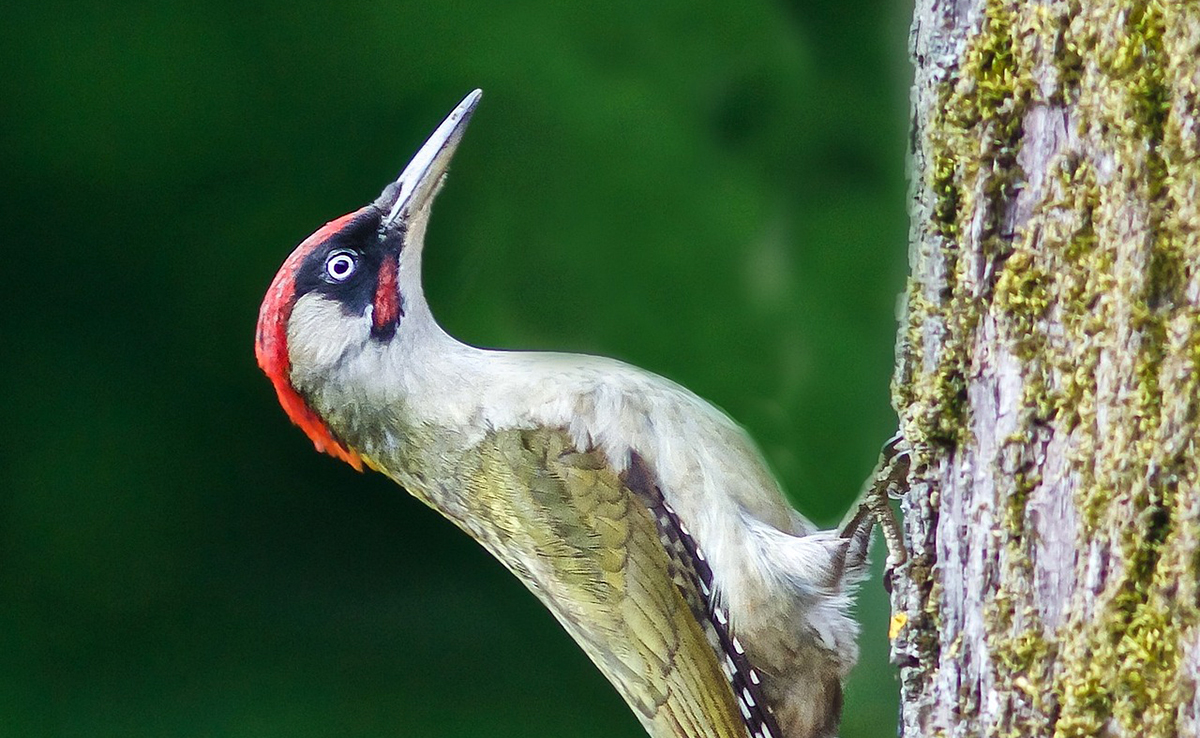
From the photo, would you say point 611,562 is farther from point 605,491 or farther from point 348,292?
point 348,292

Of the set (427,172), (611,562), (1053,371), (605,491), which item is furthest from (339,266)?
(1053,371)

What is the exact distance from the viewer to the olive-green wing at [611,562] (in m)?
2.52

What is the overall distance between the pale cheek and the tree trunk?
4.41 ft

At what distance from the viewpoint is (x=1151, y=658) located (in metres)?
1.30

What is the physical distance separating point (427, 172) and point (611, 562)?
904 millimetres

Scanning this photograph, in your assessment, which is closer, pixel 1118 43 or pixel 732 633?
pixel 1118 43

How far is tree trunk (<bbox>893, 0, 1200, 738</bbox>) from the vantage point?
4.17ft

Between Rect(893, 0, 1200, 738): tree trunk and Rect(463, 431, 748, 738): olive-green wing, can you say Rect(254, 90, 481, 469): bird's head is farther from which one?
Rect(893, 0, 1200, 738): tree trunk

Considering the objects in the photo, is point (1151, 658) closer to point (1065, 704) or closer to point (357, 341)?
point (1065, 704)

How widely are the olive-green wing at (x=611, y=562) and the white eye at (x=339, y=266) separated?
470mm

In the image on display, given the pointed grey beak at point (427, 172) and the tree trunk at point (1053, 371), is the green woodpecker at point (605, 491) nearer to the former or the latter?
the pointed grey beak at point (427, 172)

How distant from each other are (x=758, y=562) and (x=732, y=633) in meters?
0.15

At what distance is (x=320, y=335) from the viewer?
2.68 m

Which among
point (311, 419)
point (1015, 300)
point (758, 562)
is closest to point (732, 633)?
point (758, 562)
